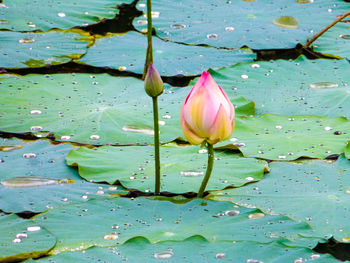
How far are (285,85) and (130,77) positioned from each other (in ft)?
2.41

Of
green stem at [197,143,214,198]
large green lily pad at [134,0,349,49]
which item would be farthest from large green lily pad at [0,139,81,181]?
large green lily pad at [134,0,349,49]

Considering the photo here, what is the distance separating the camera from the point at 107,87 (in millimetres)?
2854

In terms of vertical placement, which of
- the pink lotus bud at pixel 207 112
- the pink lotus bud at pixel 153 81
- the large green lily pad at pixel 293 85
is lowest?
the large green lily pad at pixel 293 85

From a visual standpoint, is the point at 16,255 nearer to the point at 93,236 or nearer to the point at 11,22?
the point at 93,236

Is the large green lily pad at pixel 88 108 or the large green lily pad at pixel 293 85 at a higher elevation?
the large green lily pad at pixel 293 85

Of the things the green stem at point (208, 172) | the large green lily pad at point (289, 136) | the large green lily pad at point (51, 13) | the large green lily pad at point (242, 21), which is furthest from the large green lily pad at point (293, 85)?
the large green lily pad at point (51, 13)

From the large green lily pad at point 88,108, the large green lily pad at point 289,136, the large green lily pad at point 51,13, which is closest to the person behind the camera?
the large green lily pad at point 289,136

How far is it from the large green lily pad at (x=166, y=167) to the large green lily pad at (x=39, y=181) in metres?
0.05

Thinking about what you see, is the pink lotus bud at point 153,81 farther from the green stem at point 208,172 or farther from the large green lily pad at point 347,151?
the large green lily pad at point 347,151

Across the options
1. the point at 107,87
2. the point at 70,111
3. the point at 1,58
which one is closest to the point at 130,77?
the point at 107,87

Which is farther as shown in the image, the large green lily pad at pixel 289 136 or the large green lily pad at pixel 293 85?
the large green lily pad at pixel 293 85

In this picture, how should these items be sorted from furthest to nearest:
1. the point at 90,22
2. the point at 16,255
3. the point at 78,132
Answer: the point at 90,22 → the point at 78,132 → the point at 16,255

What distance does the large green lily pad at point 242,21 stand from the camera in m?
3.43

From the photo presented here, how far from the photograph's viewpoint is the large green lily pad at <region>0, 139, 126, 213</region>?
6.77 feet
